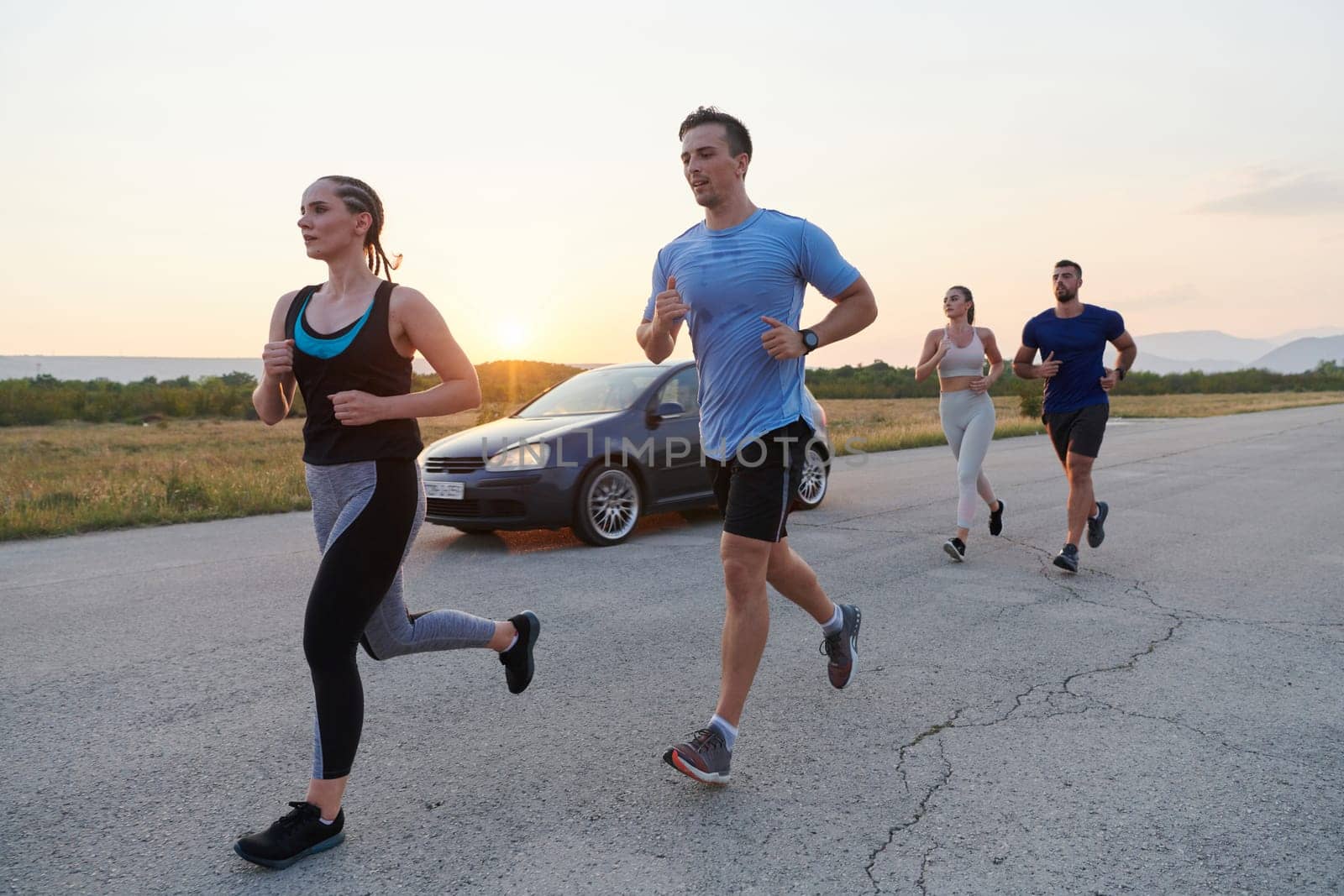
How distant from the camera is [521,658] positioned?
3846 millimetres

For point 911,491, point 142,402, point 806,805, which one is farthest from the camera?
point 142,402

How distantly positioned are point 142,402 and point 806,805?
60565mm

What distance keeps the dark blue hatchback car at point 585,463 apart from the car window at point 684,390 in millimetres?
11

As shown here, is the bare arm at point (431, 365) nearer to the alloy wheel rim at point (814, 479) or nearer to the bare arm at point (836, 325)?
the bare arm at point (836, 325)

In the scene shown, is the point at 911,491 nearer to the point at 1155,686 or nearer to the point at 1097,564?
the point at 1097,564

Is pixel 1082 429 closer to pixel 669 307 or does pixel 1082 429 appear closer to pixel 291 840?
pixel 669 307

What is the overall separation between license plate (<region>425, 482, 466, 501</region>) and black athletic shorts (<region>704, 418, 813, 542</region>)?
190 inches

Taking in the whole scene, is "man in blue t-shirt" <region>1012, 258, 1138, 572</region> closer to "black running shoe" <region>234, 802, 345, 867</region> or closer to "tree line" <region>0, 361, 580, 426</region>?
"black running shoe" <region>234, 802, 345, 867</region>

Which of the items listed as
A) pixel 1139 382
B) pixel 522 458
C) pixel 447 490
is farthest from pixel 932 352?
pixel 1139 382

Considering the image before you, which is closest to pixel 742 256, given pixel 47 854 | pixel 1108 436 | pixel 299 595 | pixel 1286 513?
pixel 47 854

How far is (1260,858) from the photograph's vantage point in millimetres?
2760

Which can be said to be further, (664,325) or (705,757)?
(664,325)

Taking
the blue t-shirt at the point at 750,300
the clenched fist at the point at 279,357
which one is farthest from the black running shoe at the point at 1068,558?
the clenched fist at the point at 279,357

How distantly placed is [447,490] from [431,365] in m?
5.06
